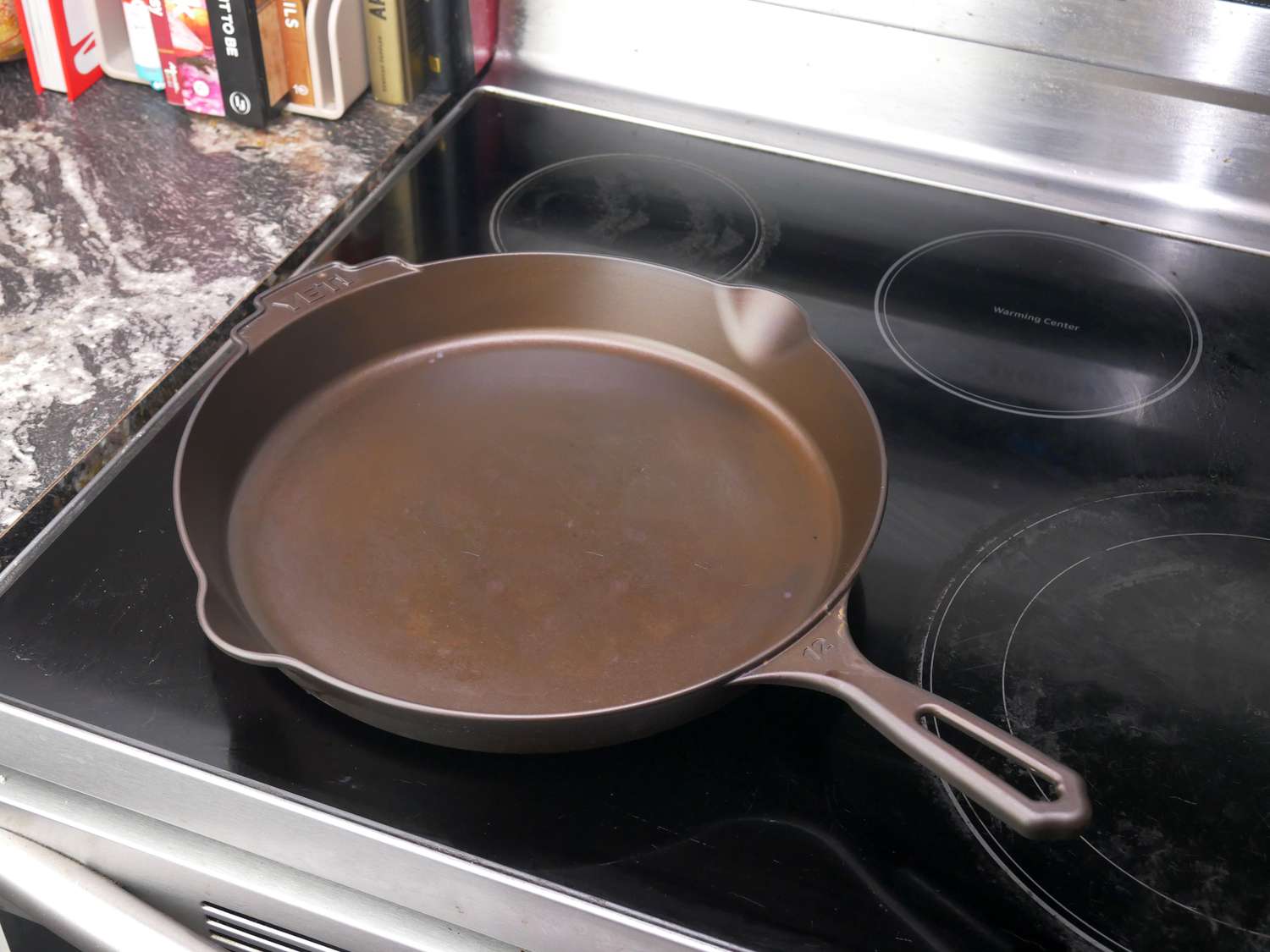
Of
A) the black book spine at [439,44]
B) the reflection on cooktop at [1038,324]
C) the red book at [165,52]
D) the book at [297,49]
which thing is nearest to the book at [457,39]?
the black book spine at [439,44]

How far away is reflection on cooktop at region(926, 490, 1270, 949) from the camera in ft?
1.75

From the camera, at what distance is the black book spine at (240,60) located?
903 millimetres

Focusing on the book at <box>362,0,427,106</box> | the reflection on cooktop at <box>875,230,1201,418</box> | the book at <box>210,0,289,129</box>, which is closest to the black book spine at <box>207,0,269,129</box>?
the book at <box>210,0,289,129</box>

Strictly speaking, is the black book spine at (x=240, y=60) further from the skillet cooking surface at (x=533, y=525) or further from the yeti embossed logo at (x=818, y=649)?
the yeti embossed logo at (x=818, y=649)

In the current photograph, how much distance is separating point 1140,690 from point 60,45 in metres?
0.99

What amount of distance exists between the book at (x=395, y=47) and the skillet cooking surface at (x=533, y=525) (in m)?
0.34

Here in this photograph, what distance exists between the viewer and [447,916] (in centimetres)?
57

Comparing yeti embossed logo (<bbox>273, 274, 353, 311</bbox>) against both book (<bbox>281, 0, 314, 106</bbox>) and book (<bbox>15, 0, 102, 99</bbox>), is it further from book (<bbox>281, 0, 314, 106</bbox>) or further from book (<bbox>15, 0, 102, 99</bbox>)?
book (<bbox>15, 0, 102, 99</bbox>)

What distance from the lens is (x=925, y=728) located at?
47 centimetres

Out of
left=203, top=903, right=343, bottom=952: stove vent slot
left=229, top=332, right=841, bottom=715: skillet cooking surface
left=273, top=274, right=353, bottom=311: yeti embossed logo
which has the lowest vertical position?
left=203, top=903, right=343, bottom=952: stove vent slot

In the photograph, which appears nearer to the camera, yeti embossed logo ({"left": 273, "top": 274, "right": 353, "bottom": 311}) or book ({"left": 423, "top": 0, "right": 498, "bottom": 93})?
yeti embossed logo ({"left": 273, "top": 274, "right": 353, "bottom": 311})

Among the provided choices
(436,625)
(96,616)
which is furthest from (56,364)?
(436,625)

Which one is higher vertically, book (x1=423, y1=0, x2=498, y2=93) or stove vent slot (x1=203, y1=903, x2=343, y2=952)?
book (x1=423, y1=0, x2=498, y2=93)

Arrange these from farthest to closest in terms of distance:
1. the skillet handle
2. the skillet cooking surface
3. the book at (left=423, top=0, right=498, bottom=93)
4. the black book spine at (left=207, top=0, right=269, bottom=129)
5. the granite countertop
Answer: the book at (left=423, top=0, right=498, bottom=93)
the black book spine at (left=207, top=0, right=269, bottom=129)
the granite countertop
the skillet cooking surface
the skillet handle
